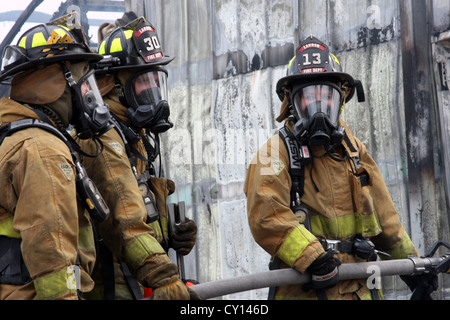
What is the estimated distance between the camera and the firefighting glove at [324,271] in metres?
3.71

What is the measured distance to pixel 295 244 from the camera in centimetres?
374

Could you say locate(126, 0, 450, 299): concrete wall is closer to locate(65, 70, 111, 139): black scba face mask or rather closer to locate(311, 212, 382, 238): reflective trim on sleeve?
locate(311, 212, 382, 238): reflective trim on sleeve

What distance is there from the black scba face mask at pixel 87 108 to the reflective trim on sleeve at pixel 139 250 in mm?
594

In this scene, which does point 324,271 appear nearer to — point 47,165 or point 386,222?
point 386,222

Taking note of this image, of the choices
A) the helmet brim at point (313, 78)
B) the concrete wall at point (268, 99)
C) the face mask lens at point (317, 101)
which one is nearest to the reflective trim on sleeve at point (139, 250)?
the face mask lens at point (317, 101)

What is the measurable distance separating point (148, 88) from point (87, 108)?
3.06ft

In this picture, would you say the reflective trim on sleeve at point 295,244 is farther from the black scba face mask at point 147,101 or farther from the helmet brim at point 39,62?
the helmet brim at point 39,62

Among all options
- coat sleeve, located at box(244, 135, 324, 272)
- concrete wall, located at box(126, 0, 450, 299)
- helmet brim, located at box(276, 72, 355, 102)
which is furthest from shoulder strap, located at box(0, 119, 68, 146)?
concrete wall, located at box(126, 0, 450, 299)

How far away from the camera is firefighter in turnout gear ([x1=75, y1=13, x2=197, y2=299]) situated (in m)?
3.30

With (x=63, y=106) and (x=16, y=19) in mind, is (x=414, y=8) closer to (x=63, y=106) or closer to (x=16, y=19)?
(x=63, y=106)

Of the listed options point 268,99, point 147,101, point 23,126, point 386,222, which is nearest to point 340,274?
point 386,222

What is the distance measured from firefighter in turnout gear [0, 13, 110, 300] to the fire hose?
722mm

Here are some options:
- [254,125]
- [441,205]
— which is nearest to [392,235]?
[441,205]

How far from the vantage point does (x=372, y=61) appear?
17.5ft
